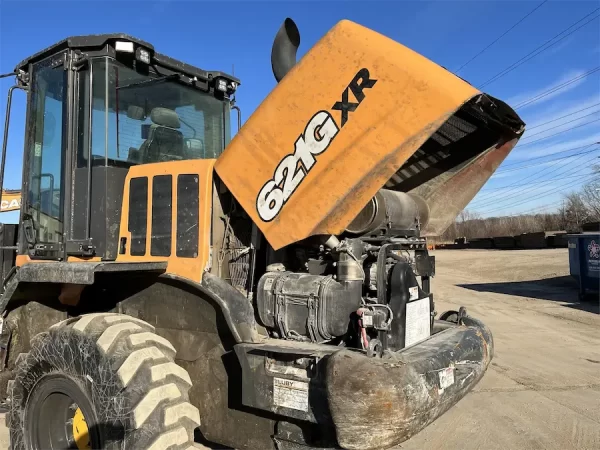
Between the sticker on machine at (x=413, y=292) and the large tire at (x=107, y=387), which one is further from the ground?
the sticker on machine at (x=413, y=292)

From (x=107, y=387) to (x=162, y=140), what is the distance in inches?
80.1

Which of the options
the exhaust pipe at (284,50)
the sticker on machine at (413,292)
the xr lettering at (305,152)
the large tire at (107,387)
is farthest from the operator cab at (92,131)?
the sticker on machine at (413,292)

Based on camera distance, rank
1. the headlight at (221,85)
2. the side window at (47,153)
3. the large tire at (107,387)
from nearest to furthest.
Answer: the large tire at (107,387) < the side window at (47,153) < the headlight at (221,85)

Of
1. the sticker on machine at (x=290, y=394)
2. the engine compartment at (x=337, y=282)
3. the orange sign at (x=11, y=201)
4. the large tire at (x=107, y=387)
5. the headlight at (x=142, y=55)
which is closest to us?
the sticker on machine at (x=290, y=394)

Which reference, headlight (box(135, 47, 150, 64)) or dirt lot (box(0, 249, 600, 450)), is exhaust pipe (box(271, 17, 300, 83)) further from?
dirt lot (box(0, 249, 600, 450))

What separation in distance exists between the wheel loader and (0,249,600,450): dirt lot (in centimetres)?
95

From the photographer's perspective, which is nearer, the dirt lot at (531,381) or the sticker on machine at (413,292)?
the sticker on machine at (413,292)

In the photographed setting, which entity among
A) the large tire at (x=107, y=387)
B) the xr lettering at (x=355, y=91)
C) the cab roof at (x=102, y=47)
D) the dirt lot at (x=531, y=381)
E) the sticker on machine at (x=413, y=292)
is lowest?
the dirt lot at (x=531, y=381)

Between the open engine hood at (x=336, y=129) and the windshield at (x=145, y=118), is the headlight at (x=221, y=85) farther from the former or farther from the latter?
the open engine hood at (x=336, y=129)

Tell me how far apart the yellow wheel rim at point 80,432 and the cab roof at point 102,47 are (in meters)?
2.61

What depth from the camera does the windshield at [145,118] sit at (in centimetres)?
378

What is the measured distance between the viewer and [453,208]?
4.80 metres

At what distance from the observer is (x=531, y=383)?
586cm

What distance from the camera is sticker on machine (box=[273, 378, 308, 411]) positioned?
9.27 feet
